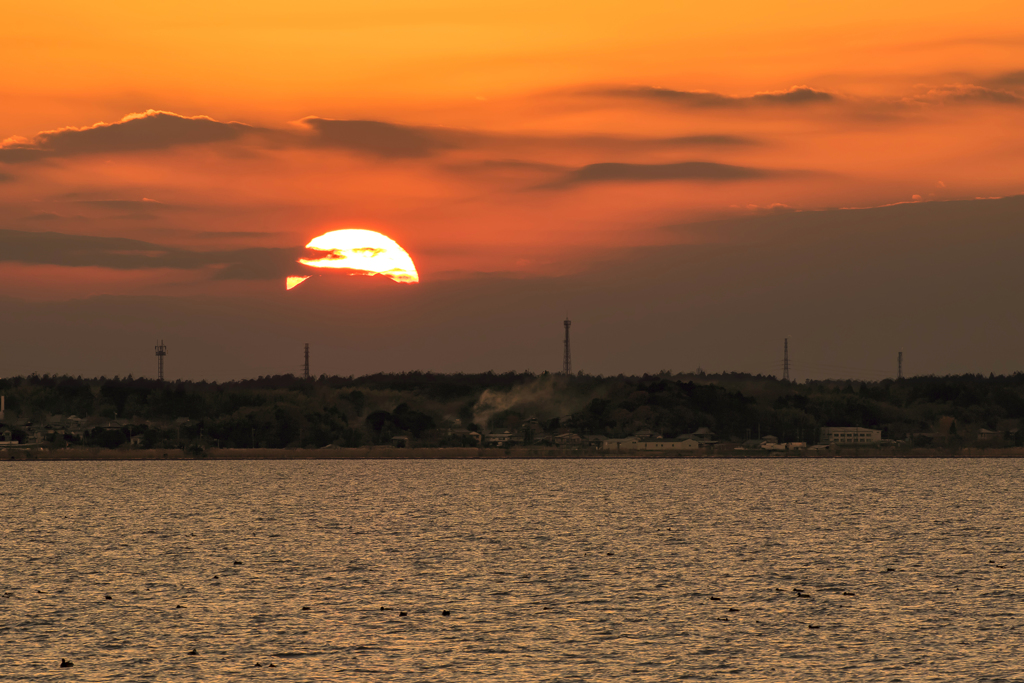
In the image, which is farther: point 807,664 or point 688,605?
point 688,605

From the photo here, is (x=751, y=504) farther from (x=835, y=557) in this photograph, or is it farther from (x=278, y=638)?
(x=278, y=638)

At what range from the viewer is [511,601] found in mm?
63062

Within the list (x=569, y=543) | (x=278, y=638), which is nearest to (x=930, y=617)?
(x=278, y=638)

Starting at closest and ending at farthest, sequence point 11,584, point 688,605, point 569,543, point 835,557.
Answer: point 688,605, point 11,584, point 835,557, point 569,543

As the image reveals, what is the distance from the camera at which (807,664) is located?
44.5 meters

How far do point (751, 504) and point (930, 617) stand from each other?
388ft

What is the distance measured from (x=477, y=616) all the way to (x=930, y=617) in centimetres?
2285

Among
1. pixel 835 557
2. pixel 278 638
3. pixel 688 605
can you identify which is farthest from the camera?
pixel 835 557

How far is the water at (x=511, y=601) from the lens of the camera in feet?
146

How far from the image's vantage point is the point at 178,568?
262ft

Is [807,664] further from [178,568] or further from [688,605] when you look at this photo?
[178,568]

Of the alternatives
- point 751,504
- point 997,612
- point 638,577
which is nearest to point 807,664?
point 997,612

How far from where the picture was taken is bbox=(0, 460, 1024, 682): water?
1748 inches

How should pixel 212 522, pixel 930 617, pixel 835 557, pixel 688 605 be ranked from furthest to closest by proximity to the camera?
1. pixel 212 522
2. pixel 835 557
3. pixel 688 605
4. pixel 930 617
